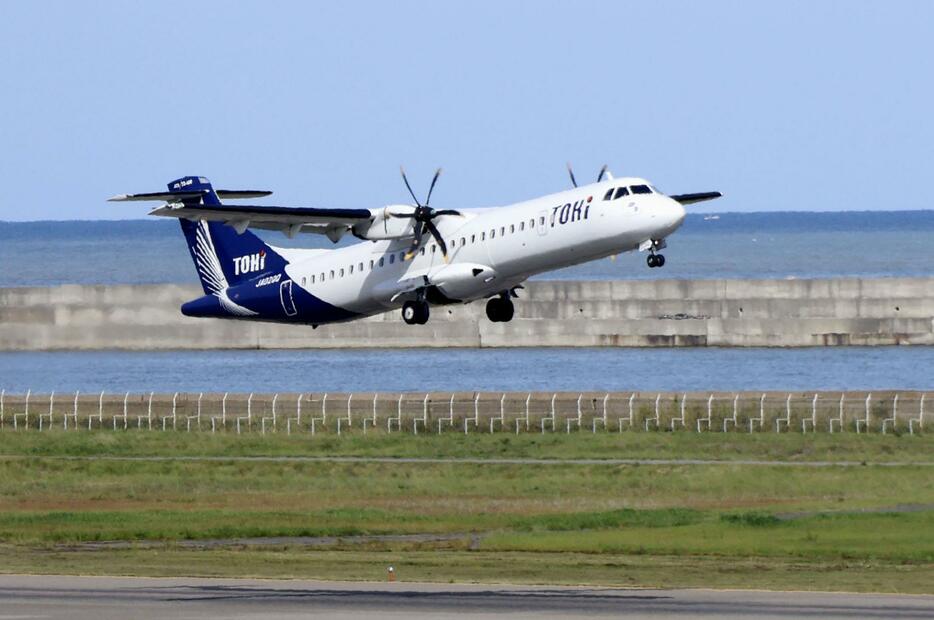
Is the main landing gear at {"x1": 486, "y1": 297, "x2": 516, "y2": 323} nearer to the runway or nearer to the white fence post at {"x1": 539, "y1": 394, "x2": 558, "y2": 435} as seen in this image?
the white fence post at {"x1": 539, "y1": 394, "x2": 558, "y2": 435}

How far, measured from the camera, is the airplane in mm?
45469

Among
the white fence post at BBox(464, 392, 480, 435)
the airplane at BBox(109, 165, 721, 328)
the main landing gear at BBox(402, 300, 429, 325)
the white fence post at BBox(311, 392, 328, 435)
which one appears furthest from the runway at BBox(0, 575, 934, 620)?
the white fence post at BBox(311, 392, 328, 435)

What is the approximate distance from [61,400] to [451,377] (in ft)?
97.4

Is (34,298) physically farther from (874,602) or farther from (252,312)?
(874,602)

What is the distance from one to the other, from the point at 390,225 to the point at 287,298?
14.5ft

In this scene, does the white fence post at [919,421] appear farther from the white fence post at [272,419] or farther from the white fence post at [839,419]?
the white fence post at [272,419]

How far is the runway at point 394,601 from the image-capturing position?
24.5 metres

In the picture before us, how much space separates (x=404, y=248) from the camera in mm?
51656

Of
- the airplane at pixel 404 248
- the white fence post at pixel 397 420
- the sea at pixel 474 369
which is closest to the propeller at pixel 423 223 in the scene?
the airplane at pixel 404 248

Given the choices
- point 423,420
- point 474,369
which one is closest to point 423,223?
point 423,420

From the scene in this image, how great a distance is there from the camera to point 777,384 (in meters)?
90.8

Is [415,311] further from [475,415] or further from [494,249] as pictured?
[475,415]

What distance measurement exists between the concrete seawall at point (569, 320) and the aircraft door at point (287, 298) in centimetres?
5470

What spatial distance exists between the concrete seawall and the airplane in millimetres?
50465
